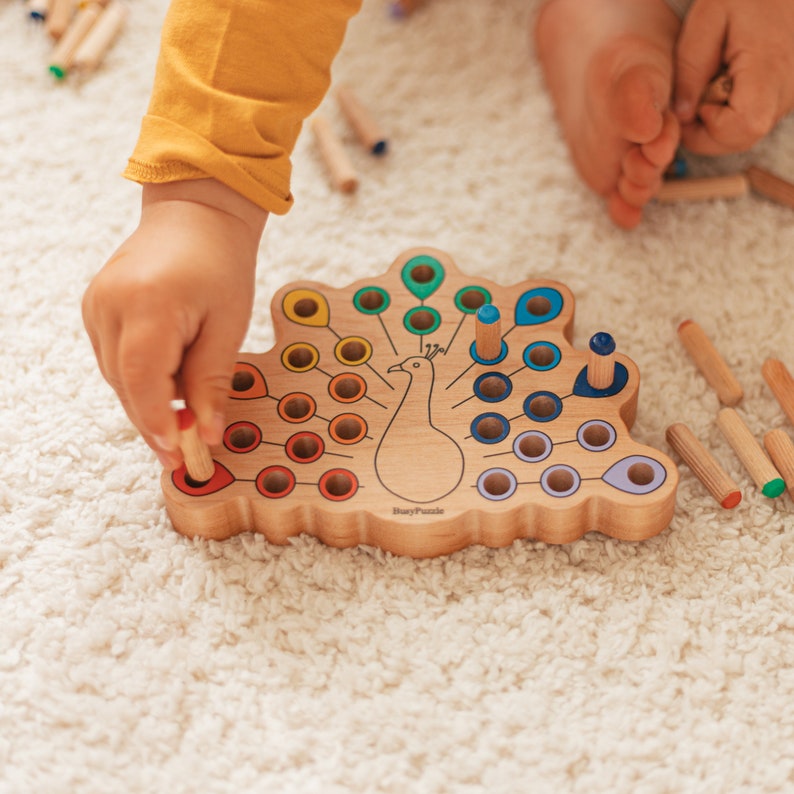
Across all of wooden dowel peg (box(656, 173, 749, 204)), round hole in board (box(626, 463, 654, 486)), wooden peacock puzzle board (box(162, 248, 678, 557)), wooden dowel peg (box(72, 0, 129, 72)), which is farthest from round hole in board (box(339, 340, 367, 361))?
wooden dowel peg (box(72, 0, 129, 72))

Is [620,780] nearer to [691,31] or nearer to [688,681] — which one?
[688,681]

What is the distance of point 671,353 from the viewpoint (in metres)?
0.82

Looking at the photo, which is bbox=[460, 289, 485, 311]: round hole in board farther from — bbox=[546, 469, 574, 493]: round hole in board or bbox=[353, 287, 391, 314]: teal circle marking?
bbox=[546, 469, 574, 493]: round hole in board

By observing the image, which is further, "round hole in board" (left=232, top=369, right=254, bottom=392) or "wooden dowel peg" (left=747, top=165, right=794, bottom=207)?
"wooden dowel peg" (left=747, top=165, right=794, bottom=207)

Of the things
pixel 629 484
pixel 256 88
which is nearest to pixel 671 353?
pixel 629 484

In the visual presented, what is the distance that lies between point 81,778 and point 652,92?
0.69 m

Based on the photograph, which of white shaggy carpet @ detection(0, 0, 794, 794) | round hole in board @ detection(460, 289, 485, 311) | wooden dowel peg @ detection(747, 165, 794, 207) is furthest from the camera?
wooden dowel peg @ detection(747, 165, 794, 207)

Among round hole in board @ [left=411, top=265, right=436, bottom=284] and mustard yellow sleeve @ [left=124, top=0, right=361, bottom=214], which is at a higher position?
mustard yellow sleeve @ [left=124, top=0, right=361, bottom=214]

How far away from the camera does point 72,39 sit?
1.09 metres

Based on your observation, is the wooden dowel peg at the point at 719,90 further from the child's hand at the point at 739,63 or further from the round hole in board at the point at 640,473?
the round hole in board at the point at 640,473

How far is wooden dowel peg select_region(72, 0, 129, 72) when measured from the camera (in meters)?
1.08

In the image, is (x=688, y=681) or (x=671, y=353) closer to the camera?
(x=688, y=681)

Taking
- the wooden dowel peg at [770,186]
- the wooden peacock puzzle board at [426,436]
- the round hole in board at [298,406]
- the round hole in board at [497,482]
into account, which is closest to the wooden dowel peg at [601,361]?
the wooden peacock puzzle board at [426,436]

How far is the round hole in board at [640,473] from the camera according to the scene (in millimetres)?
679
